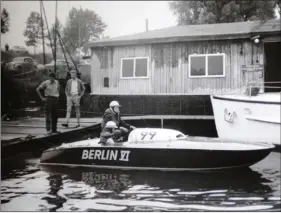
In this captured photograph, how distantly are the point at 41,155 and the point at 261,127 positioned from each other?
2.74 meters

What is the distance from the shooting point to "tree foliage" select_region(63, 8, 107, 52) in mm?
4238

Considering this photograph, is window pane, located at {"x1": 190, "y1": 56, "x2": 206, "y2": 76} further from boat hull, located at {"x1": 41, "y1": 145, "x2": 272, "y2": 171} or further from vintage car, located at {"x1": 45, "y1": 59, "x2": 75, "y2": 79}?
vintage car, located at {"x1": 45, "y1": 59, "x2": 75, "y2": 79}

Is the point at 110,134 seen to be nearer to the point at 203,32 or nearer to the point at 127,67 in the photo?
the point at 127,67

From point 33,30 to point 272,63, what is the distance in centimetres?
300

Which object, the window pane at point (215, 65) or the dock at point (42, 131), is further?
the window pane at point (215, 65)

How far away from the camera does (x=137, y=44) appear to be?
5.24m

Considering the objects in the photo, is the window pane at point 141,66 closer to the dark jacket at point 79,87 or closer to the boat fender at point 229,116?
the dark jacket at point 79,87

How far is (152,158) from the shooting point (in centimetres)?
466

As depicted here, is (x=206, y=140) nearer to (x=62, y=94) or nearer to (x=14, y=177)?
(x=62, y=94)

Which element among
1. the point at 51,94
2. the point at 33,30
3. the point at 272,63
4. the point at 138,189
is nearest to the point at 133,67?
the point at 51,94

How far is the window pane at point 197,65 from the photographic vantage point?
18.2 feet

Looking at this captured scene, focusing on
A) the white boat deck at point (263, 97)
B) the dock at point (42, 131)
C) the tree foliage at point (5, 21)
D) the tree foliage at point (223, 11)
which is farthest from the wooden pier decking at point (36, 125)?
the tree foliage at point (223, 11)

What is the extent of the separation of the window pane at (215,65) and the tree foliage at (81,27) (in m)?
1.82

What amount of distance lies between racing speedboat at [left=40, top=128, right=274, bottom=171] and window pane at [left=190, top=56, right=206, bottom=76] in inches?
49.2
